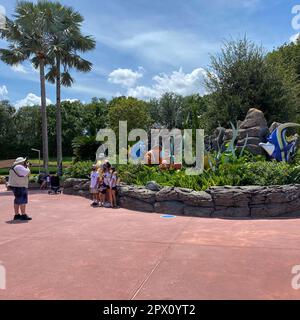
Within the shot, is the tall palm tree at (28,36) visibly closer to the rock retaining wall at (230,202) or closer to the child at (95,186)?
the child at (95,186)

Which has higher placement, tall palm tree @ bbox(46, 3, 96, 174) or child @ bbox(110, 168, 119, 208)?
tall palm tree @ bbox(46, 3, 96, 174)

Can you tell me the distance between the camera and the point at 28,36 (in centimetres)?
1864

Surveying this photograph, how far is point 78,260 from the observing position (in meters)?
5.17

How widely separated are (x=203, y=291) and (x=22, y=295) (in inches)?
77.3

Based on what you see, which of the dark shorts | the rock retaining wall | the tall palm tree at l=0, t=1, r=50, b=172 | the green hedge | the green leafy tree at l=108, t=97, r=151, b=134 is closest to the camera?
the dark shorts

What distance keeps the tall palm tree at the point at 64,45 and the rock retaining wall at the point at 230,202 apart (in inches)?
415

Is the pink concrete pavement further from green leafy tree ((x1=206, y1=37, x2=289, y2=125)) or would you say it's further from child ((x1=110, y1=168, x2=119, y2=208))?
green leafy tree ((x1=206, y1=37, x2=289, y2=125))

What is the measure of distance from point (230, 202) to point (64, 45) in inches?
591

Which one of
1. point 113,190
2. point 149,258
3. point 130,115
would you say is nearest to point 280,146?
point 113,190

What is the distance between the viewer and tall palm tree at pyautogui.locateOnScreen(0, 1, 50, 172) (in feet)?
60.4

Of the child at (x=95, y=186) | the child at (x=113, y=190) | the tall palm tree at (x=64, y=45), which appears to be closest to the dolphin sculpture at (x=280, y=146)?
the child at (x=113, y=190)

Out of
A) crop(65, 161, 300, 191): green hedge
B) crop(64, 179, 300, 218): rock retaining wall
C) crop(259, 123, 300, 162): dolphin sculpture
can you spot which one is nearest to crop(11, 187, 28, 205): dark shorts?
crop(64, 179, 300, 218): rock retaining wall

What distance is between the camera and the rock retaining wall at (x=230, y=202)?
329 inches

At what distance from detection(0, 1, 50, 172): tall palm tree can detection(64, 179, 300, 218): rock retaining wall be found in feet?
35.9
